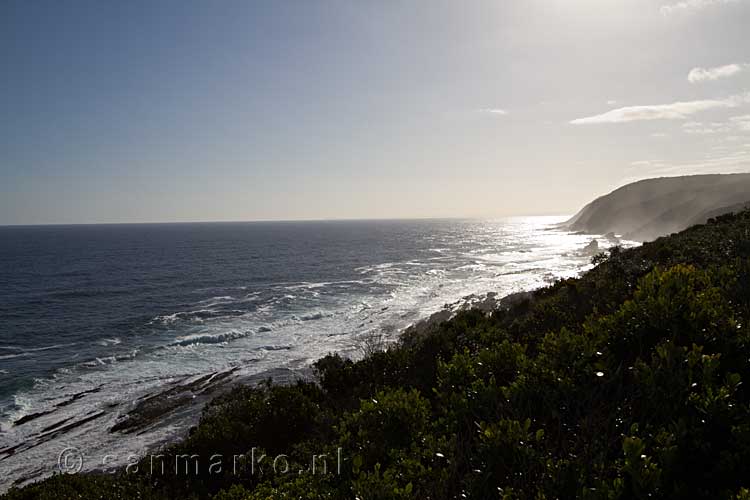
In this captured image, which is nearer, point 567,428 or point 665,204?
point 567,428

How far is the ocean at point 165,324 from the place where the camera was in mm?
21953

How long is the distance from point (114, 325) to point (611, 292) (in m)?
43.4

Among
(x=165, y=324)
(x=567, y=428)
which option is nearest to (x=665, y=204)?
(x=165, y=324)

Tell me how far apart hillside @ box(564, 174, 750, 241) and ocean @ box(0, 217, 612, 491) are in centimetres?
4053

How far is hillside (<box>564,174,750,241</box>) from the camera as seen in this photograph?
3927 inches

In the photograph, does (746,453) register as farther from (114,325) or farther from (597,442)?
(114,325)

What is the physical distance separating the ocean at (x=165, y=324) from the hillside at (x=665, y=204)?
4053cm

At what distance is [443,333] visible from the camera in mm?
16453

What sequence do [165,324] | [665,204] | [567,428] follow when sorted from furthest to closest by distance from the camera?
[665,204]
[165,324]
[567,428]

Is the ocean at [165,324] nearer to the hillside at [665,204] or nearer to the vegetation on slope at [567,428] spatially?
the vegetation on slope at [567,428]

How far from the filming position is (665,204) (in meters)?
128

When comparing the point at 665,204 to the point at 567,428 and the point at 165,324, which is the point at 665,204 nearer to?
the point at 165,324

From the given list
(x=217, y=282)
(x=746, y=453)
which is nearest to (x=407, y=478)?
(x=746, y=453)

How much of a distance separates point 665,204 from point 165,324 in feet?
484
